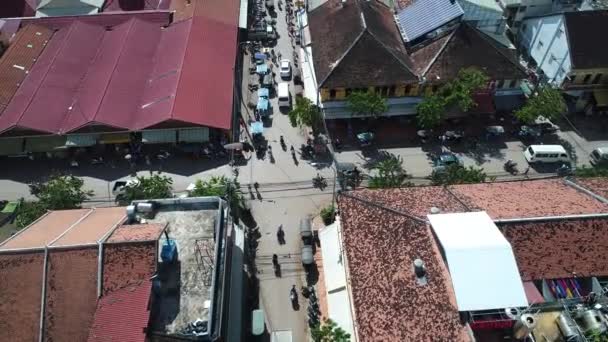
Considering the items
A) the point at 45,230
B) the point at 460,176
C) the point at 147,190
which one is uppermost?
the point at 147,190

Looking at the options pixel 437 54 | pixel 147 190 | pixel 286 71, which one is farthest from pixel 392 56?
pixel 147 190

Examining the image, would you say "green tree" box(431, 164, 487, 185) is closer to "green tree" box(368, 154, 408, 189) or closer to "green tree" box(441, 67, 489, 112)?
"green tree" box(368, 154, 408, 189)

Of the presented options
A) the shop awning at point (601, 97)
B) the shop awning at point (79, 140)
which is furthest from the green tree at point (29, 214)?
the shop awning at point (601, 97)

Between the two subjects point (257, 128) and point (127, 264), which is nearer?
point (127, 264)

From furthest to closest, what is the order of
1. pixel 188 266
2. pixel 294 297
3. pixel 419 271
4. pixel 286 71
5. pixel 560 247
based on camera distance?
pixel 286 71
pixel 294 297
pixel 188 266
pixel 560 247
pixel 419 271

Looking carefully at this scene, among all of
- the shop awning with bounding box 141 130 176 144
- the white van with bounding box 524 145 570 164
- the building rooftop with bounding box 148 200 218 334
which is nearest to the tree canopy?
the white van with bounding box 524 145 570 164

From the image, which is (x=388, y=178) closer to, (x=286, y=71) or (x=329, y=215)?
(x=329, y=215)
